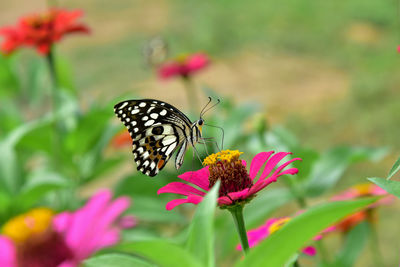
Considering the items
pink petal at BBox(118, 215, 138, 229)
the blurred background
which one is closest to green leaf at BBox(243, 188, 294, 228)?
pink petal at BBox(118, 215, 138, 229)

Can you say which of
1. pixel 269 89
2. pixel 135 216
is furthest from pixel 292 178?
pixel 269 89

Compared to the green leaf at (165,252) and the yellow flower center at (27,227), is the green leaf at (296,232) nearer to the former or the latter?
the green leaf at (165,252)

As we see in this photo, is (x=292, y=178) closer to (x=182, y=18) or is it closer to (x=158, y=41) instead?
(x=158, y=41)

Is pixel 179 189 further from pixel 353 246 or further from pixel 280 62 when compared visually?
pixel 280 62

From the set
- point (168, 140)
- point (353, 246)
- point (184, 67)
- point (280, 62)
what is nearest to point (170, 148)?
point (168, 140)

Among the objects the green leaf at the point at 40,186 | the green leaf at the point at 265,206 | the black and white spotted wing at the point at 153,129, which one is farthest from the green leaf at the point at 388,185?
the green leaf at the point at 40,186

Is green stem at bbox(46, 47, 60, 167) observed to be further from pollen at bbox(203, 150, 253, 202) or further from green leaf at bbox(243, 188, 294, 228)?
pollen at bbox(203, 150, 253, 202)
